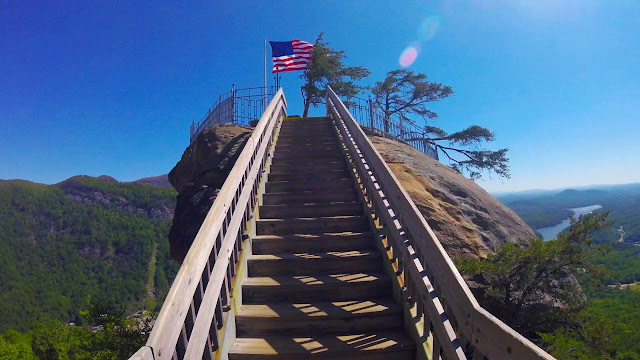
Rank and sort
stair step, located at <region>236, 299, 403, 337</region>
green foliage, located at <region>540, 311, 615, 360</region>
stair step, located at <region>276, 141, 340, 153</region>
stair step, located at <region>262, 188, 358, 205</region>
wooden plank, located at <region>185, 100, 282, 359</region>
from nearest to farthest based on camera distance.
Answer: wooden plank, located at <region>185, 100, 282, 359</region> → stair step, located at <region>236, 299, 403, 337</region> → green foliage, located at <region>540, 311, 615, 360</region> → stair step, located at <region>262, 188, 358, 205</region> → stair step, located at <region>276, 141, 340, 153</region>

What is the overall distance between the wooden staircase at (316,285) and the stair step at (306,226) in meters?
0.02

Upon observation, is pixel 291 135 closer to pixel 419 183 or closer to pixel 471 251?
pixel 419 183

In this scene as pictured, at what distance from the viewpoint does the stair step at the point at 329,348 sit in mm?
2984

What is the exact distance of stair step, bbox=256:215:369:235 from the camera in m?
4.86

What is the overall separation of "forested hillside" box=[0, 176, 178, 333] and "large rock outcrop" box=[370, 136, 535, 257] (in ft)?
310

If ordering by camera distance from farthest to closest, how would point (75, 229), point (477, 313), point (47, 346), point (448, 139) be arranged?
point (75, 229) < point (47, 346) < point (448, 139) < point (477, 313)

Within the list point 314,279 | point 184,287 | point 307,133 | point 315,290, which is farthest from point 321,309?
point 307,133

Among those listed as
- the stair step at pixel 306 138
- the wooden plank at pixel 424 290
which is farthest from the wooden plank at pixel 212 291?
the stair step at pixel 306 138

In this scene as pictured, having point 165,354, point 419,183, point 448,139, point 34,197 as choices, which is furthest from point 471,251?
point 34,197

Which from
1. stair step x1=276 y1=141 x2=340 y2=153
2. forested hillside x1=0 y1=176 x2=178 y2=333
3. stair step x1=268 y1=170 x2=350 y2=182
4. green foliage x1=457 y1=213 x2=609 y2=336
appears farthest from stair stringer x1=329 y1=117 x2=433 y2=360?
forested hillside x1=0 y1=176 x2=178 y2=333

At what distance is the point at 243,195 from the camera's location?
14.1ft

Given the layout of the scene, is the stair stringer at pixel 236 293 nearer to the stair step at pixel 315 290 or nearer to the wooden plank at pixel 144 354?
the stair step at pixel 315 290

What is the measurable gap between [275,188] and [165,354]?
4451 millimetres

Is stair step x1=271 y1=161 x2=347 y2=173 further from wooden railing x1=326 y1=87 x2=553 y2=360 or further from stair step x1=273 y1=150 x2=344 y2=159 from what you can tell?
wooden railing x1=326 y1=87 x2=553 y2=360
